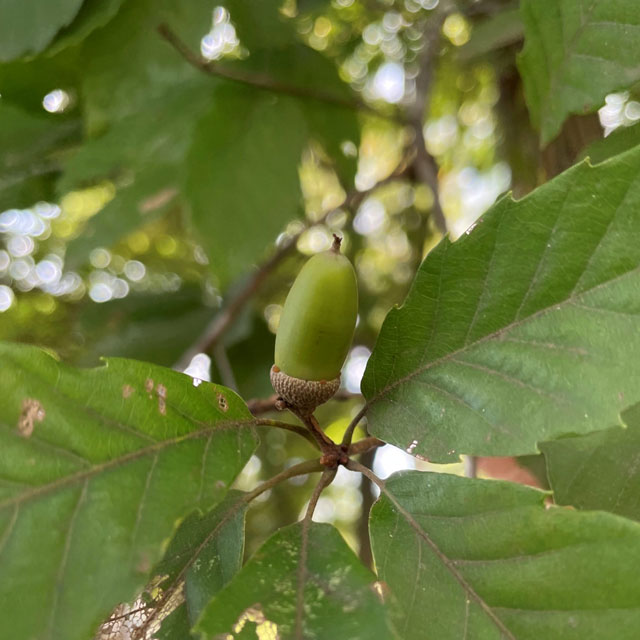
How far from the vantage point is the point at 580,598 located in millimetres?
503

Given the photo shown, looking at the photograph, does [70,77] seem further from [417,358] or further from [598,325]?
[598,325]

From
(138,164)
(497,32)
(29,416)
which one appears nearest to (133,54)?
(138,164)

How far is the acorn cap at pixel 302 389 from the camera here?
0.64 metres

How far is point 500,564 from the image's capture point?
540mm

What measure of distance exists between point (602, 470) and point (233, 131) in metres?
0.93

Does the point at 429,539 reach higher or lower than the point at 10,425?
lower

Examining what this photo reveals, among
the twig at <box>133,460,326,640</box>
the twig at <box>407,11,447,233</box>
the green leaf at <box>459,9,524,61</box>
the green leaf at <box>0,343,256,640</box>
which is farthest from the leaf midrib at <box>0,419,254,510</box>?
the green leaf at <box>459,9,524,61</box>

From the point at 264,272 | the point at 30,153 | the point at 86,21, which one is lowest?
the point at 264,272

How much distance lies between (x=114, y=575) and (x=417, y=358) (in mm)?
325

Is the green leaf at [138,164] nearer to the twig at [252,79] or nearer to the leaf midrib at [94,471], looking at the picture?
the twig at [252,79]

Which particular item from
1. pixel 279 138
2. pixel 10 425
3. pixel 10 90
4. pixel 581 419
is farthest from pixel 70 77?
pixel 581 419

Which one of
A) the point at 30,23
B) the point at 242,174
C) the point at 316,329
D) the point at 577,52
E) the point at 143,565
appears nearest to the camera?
the point at 143,565

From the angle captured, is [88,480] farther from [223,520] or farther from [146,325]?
[146,325]

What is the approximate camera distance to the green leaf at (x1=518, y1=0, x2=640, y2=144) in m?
0.68
